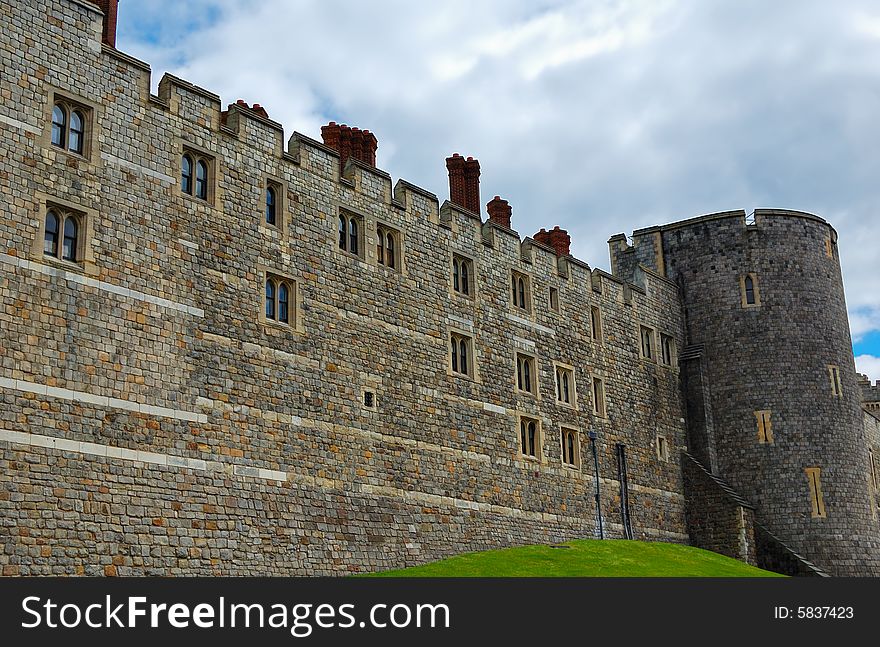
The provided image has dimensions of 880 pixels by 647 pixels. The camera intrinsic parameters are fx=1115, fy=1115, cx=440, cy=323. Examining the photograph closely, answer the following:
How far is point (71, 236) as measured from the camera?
978 inches

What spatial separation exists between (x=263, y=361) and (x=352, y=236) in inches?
220

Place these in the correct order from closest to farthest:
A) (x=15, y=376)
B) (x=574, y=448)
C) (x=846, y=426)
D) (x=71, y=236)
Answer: (x=15, y=376)
(x=71, y=236)
(x=574, y=448)
(x=846, y=426)

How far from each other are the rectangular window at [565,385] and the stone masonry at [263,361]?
0.18 m

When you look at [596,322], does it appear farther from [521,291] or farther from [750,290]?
[750,290]

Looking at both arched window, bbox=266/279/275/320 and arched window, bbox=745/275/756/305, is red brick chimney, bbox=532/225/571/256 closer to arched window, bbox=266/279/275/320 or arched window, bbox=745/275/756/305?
arched window, bbox=745/275/756/305

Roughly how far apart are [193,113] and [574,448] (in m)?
17.8

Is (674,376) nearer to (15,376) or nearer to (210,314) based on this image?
(210,314)

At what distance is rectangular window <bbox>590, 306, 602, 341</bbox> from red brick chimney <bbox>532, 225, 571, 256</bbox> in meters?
3.27

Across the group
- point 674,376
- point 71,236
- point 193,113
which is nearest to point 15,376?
point 71,236

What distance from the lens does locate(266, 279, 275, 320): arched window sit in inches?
1139

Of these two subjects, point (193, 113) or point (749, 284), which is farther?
point (749, 284)

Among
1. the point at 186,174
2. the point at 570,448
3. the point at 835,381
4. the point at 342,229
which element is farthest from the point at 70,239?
the point at 835,381

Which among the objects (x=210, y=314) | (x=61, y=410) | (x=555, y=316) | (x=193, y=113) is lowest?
(x=61, y=410)

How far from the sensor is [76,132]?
84.0 feet
